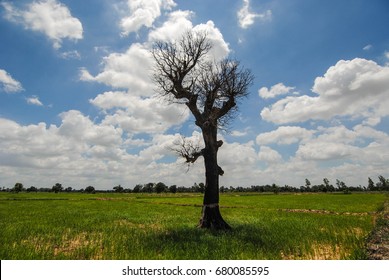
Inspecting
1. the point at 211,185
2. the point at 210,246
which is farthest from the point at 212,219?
the point at 210,246

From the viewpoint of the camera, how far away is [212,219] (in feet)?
56.0

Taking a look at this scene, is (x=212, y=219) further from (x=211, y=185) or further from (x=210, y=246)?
(x=210, y=246)

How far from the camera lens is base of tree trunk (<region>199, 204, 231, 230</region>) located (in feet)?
55.4

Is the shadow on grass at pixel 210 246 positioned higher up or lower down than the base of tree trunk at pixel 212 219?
lower down

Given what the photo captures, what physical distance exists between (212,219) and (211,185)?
1982mm

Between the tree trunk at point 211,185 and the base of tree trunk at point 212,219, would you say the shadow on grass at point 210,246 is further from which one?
the tree trunk at point 211,185

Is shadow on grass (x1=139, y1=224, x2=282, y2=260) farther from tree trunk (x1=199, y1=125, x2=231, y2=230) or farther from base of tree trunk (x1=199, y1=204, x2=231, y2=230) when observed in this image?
tree trunk (x1=199, y1=125, x2=231, y2=230)

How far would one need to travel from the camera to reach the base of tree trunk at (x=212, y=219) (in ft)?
55.4

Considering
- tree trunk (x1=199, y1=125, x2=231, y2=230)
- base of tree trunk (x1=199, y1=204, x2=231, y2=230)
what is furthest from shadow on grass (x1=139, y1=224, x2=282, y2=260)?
tree trunk (x1=199, y1=125, x2=231, y2=230)

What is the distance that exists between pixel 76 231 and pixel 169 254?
8848 mm

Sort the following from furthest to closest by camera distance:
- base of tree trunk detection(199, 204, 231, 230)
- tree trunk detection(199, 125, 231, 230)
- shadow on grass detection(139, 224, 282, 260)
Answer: tree trunk detection(199, 125, 231, 230) < base of tree trunk detection(199, 204, 231, 230) < shadow on grass detection(139, 224, 282, 260)

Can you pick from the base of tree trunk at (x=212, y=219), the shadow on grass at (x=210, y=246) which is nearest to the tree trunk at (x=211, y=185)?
the base of tree trunk at (x=212, y=219)
